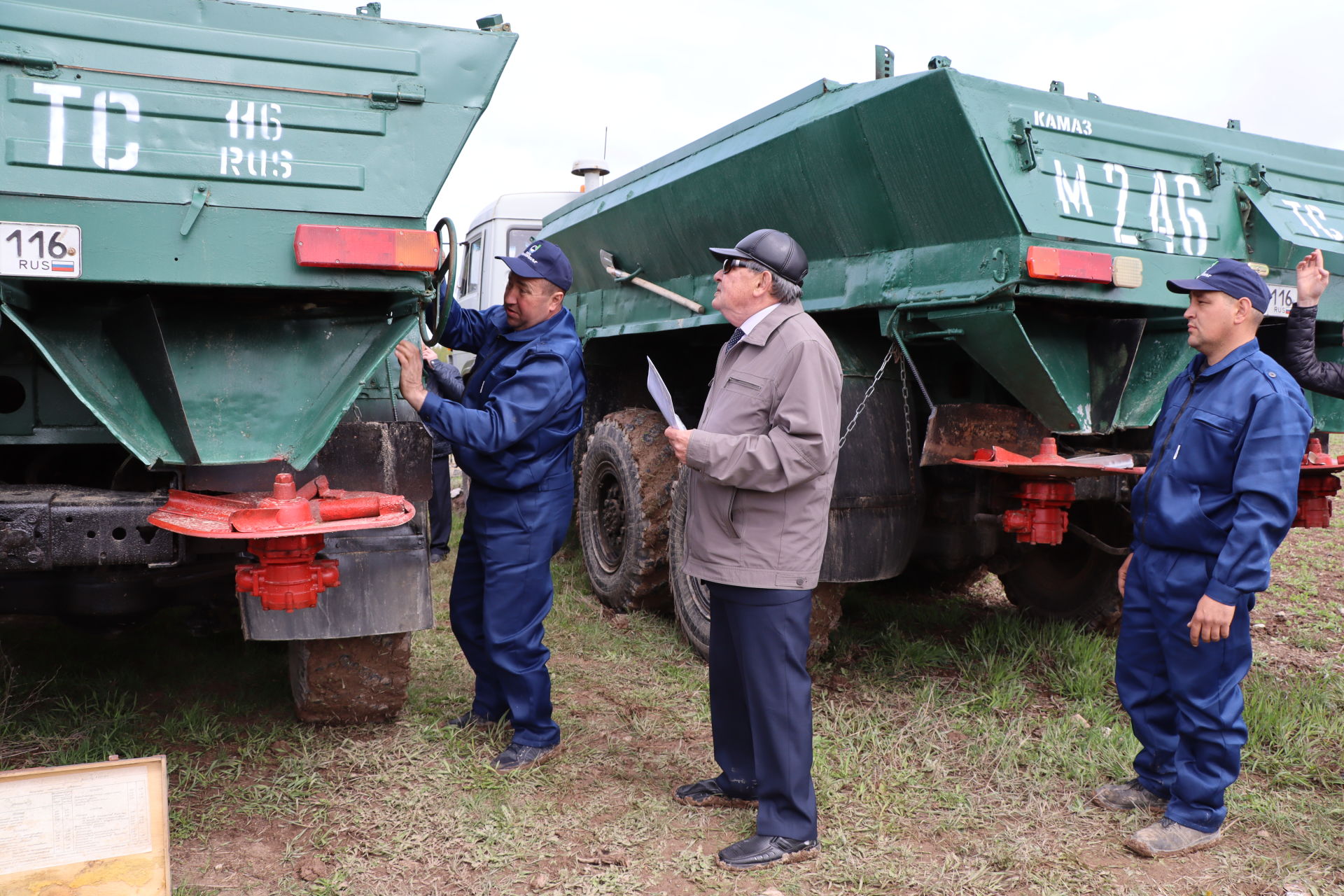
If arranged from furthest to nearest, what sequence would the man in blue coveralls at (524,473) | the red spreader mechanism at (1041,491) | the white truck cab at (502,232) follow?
1. the white truck cab at (502,232)
2. the red spreader mechanism at (1041,491)
3. the man in blue coveralls at (524,473)

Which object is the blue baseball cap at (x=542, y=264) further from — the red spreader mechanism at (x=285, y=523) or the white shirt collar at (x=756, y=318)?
the red spreader mechanism at (x=285, y=523)

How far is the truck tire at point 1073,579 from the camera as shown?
4934 mm

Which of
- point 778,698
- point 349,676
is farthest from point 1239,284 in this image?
point 349,676

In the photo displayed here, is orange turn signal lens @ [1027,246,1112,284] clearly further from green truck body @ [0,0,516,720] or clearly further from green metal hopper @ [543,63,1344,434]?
green truck body @ [0,0,516,720]

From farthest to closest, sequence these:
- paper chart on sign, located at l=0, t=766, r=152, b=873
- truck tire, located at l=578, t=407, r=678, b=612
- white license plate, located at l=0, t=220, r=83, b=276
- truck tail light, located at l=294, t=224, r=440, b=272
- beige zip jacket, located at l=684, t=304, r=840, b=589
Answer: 1. truck tire, located at l=578, t=407, r=678, b=612
2. beige zip jacket, located at l=684, t=304, r=840, b=589
3. truck tail light, located at l=294, t=224, r=440, b=272
4. white license plate, located at l=0, t=220, r=83, b=276
5. paper chart on sign, located at l=0, t=766, r=152, b=873

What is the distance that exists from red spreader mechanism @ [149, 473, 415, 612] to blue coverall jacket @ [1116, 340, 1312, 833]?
2189 millimetres

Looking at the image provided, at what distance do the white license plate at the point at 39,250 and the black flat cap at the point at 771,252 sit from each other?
63.6 inches

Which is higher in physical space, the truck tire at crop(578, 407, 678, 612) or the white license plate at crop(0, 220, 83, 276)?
the white license plate at crop(0, 220, 83, 276)

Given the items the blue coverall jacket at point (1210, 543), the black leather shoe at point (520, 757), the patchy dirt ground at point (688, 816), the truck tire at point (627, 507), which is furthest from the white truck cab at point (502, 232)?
the blue coverall jacket at point (1210, 543)

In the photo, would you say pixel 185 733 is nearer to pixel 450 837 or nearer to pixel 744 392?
pixel 450 837

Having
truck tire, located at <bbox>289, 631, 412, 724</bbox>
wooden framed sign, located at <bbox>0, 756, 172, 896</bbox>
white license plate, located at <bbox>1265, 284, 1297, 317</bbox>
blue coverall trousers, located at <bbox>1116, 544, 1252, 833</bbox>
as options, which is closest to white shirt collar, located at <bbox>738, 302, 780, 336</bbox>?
blue coverall trousers, located at <bbox>1116, 544, 1252, 833</bbox>

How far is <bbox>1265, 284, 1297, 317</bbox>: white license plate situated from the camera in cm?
393

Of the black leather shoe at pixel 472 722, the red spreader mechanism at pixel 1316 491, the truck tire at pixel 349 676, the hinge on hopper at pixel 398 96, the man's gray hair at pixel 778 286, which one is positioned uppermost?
the hinge on hopper at pixel 398 96

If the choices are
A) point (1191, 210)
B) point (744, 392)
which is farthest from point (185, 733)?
point (1191, 210)
